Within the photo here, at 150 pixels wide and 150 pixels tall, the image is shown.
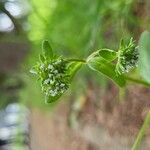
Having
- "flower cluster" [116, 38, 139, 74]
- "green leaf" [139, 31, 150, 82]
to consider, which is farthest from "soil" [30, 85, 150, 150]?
"flower cluster" [116, 38, 139, 74]

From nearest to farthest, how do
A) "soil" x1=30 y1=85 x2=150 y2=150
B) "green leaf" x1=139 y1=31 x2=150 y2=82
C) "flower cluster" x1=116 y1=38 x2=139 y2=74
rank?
"flower cluster" x1=116 y1=38 x2=139 y2=74 < "green leaf" x1=139 y1=31 x2=150 y2=82 < "soil" x1=30 y1=85 x2=150 y2=150

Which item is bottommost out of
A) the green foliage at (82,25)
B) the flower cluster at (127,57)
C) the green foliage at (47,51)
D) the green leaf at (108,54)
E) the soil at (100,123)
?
the flower cluster at (127,57)

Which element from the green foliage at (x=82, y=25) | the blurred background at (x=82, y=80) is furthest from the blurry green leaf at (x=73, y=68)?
the green foliage at (x=82, y=25)

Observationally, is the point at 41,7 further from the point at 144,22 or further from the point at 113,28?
the point at 144,22

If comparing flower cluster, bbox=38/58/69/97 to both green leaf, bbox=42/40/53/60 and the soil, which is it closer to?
green leaf, bbox=42/40/53/60

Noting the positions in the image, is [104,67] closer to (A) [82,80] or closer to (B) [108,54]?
(B) [108,54]

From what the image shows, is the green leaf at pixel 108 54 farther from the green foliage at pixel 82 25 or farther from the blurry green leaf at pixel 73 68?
the green foliage at pixel 82 25
